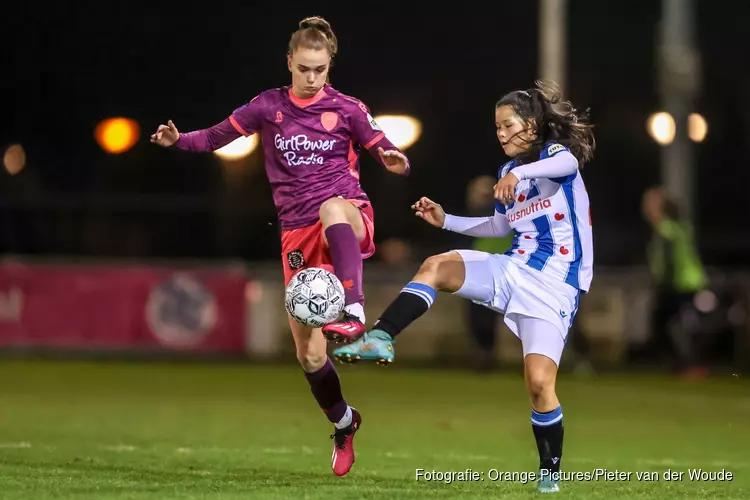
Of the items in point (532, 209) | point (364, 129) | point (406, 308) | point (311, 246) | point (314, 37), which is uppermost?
point (314, 37)

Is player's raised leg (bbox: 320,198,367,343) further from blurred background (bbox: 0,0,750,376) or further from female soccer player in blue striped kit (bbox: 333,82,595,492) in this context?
blurred background (bbox: 0,0,750,376)

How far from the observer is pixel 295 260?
25.7 ft

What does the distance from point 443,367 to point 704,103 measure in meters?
14.4

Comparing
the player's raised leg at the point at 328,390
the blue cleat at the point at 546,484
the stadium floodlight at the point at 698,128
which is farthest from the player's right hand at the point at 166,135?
the stadium floodlight at the point at 698,128

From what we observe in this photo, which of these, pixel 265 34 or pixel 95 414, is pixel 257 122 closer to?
pixel 95 414

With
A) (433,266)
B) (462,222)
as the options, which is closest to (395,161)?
(462,222)

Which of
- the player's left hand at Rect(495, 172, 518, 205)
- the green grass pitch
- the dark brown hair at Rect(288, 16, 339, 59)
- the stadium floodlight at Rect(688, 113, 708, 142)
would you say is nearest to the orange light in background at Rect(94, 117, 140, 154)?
the green grass pitch

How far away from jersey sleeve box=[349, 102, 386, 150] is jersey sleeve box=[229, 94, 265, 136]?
19.5 inches

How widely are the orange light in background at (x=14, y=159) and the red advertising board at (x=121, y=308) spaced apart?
584 centimetres

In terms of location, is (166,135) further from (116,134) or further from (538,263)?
(116,134)

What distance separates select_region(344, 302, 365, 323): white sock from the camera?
716cm

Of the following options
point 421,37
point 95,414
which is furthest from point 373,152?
point 421,37

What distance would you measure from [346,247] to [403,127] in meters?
19.9

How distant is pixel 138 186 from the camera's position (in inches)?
981
